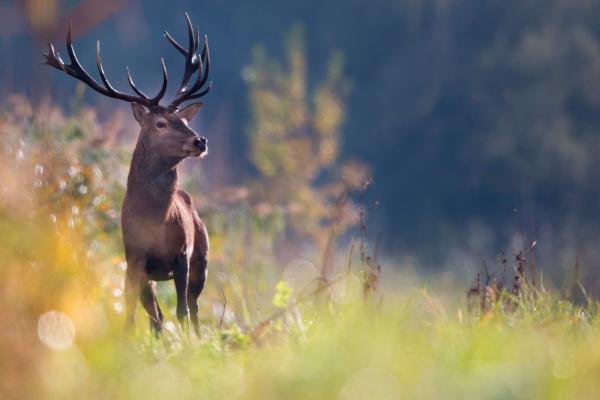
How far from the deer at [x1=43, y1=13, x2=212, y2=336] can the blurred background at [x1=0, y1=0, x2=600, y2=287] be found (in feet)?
38.4

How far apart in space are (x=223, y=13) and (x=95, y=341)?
38.6 metres

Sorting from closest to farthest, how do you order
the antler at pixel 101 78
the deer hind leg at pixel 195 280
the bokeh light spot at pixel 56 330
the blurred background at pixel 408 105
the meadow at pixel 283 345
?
the meadow at pixel 283 345, the bokeh light spot at pixel 56 330, the antler at pixel 101 78, the deer hind leg at pixel 195 280, the blurred background at pixel 408 105

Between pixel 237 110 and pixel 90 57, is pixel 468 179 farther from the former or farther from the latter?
pixel 90 57

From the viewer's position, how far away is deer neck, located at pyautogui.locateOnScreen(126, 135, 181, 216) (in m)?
5.94

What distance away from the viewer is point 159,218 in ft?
19.3

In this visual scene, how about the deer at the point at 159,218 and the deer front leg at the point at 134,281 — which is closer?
the deer front leg at the point at 134,281

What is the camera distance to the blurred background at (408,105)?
2650 centimetres

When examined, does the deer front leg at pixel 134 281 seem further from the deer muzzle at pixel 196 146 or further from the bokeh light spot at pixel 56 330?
the bokeh light spot at pixel 56 330

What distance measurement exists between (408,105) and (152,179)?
29501mm

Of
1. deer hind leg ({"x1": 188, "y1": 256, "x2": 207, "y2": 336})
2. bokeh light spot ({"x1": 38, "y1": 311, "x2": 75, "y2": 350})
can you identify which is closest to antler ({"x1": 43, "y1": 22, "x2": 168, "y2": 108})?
deer hind leg ({"x1": 188, "y1": 256, "x2": 207, "y2": 336})

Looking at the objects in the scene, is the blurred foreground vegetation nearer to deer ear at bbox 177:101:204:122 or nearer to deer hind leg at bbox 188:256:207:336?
deer hind leg at bbox 188:256:207:336

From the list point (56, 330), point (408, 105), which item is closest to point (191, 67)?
point (56, 330)

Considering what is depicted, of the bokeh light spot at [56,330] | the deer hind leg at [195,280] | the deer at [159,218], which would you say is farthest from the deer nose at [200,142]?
the bokeh light spot at [56,330]

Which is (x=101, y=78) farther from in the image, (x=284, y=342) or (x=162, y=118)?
(x=284, y=342)
